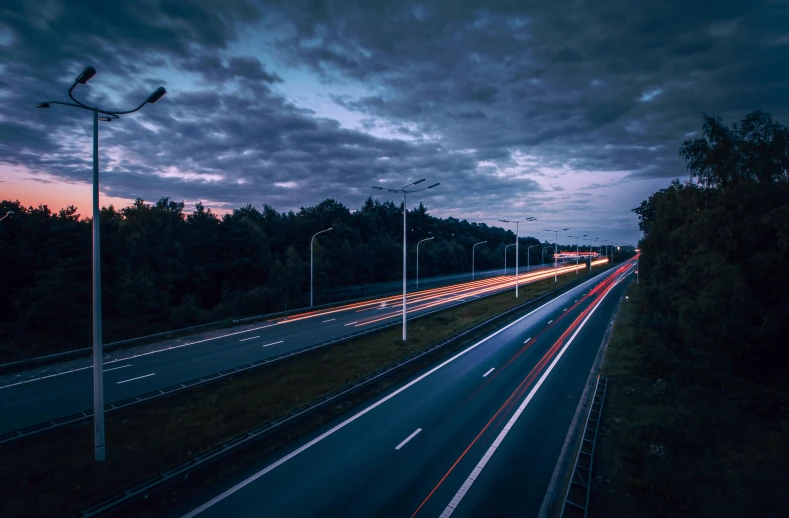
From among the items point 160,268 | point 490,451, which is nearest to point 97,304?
point 490,451

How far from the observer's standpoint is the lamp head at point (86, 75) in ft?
34.0

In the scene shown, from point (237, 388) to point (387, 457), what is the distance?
376 inches

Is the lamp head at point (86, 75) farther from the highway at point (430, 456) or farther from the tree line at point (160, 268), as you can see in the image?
the tree line at point (160, 268)

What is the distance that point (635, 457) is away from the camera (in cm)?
1279

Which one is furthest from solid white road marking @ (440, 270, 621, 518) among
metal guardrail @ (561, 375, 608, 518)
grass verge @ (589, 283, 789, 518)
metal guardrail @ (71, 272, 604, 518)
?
metal guardrail @ (71, 272, 604, 518)

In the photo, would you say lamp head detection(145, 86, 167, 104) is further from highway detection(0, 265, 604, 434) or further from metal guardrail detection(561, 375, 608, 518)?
metal guardrail detection(561, 375, 608, 518)

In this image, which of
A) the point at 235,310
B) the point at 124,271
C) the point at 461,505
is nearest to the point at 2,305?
the point at 124,271

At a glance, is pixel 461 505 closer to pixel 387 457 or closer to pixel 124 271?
pixel 387 457

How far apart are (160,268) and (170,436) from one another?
37.9m

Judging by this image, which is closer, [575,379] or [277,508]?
[277,508]

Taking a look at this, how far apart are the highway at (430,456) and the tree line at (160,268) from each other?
2563 centimetres

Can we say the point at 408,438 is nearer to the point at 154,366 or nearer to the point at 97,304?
the point at 97,304

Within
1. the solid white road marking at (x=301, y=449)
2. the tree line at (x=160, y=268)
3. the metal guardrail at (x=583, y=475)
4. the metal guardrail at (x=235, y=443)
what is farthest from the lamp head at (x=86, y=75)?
the tree line at (x=160, y=268)

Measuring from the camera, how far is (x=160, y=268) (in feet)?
149
